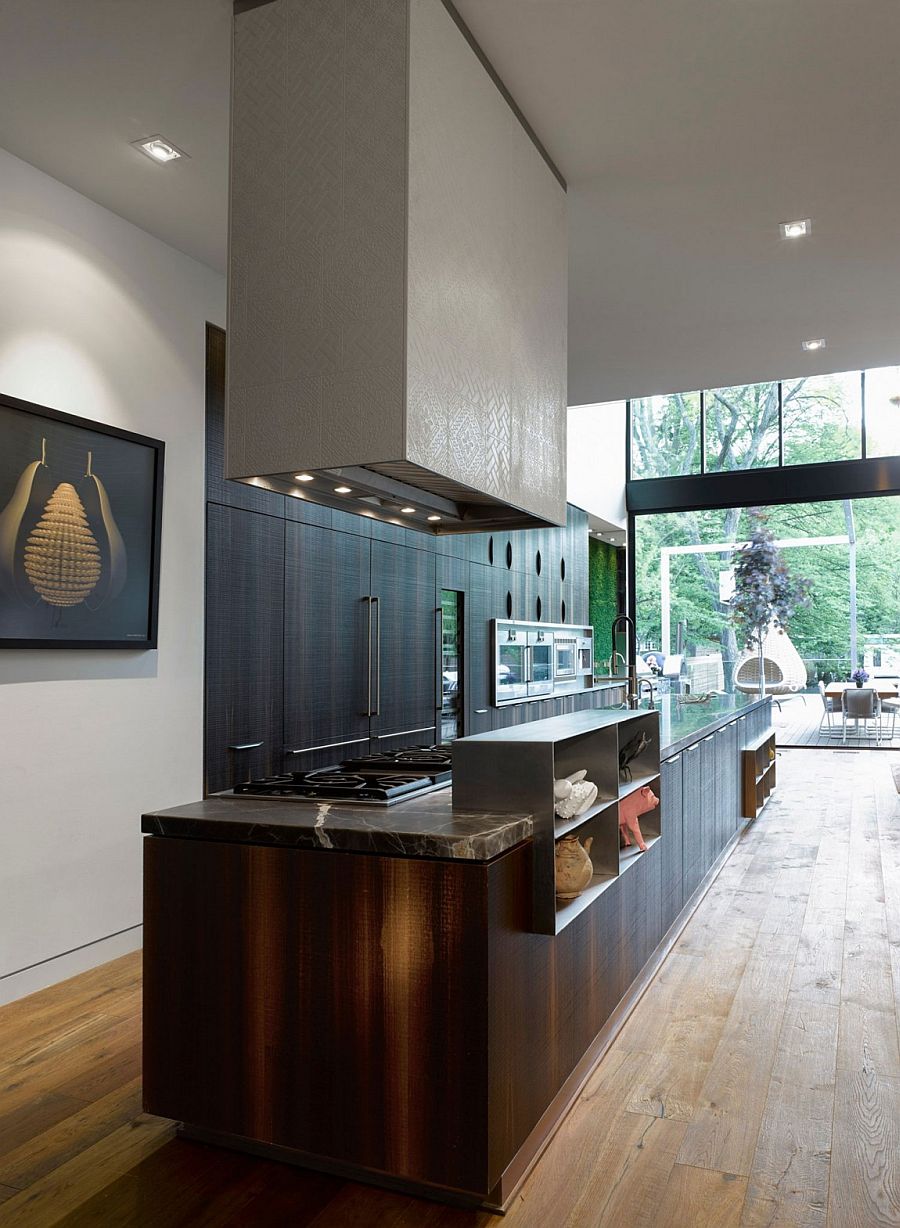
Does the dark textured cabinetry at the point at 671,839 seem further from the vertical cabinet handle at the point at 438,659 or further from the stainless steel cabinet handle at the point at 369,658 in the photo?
the vertical cabinet handle at the point at 438,659

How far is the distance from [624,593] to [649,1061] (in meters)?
9.18

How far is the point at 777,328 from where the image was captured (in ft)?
15.3

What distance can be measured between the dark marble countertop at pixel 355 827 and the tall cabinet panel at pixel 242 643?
1521 millimetres

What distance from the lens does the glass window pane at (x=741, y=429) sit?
1102 cm

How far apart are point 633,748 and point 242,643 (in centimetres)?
170

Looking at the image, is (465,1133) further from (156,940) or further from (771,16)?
(771,16)

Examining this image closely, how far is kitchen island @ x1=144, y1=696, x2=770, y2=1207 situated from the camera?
1.87m

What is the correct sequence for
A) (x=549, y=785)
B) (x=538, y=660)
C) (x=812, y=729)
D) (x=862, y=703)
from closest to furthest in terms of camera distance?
(x=549, y=785)
(x=538, y=660)
(x=862, y=703)
(x=812, y=729)

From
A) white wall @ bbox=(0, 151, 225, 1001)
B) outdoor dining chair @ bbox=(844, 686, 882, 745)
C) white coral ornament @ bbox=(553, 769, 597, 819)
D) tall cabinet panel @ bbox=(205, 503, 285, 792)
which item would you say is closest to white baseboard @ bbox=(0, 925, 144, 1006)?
white wall @ bbox=(0, 151, 225, 1001)

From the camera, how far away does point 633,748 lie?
10.8 feet

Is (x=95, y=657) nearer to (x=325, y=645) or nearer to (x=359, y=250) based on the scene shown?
(x=325, y=645)

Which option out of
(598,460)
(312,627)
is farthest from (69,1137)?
(598,460)

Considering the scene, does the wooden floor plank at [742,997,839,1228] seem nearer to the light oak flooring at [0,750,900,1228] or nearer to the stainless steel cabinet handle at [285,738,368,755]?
the light oak flooring at [0,750,900,1228]

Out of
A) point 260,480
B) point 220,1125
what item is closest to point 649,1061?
point 220,1125
